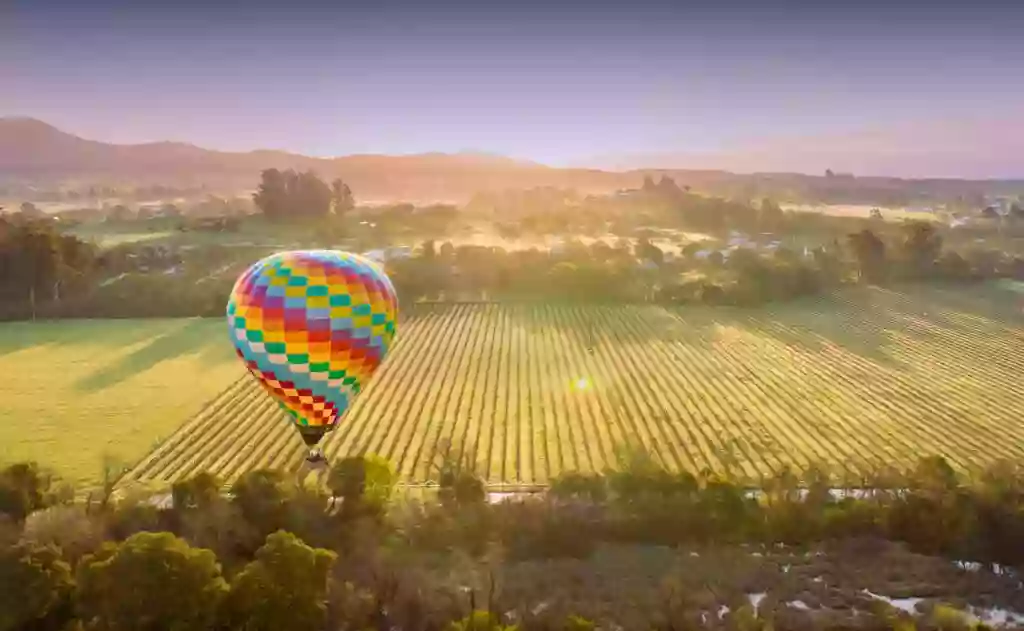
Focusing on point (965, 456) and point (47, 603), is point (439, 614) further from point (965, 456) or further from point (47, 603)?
point (965, 456)

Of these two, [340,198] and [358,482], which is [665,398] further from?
[340,198]

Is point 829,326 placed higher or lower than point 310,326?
lower

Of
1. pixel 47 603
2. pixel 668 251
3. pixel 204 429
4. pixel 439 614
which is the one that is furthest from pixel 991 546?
pixel 668 251

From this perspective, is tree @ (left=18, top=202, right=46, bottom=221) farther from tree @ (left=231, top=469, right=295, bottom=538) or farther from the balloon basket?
tree @ (left=231, top=469, right=295, bottom=538)

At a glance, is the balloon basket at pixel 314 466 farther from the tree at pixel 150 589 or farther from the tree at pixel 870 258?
the tree at pixel 870 258

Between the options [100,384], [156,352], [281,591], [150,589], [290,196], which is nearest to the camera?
[150,589]

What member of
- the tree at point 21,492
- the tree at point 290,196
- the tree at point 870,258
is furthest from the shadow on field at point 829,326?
the tree at point 290,196

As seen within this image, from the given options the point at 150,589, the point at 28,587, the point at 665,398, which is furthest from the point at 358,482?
the point at 665,398

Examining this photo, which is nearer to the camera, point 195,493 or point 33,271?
point 195,493
